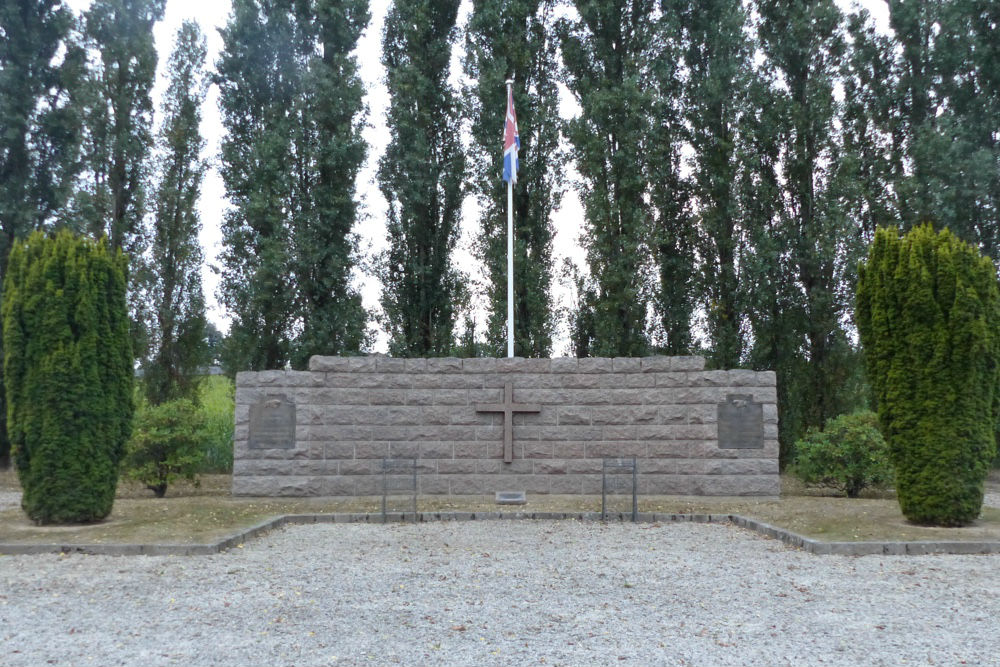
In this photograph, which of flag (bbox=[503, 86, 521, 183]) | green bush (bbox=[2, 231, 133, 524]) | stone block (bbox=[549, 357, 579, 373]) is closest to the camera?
green bush (bbox=[2, 231, 133, 524])

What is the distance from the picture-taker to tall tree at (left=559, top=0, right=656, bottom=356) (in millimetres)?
17156

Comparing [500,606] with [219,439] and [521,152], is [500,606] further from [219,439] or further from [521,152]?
[521,152]

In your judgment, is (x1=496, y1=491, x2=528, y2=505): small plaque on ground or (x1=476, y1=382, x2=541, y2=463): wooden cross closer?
(x1=496, y1=491, x2=528, y2=505): small plaque on ground

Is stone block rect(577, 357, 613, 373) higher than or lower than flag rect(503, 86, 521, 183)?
lower

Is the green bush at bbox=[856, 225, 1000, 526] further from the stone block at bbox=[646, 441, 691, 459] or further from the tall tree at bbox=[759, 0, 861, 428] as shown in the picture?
the tall tree at bbox=[759, 0, 861, 428]

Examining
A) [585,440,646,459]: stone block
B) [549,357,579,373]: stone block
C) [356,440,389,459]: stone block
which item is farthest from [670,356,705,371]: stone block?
[356,440,389,459]: stone block

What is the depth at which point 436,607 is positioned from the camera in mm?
5602

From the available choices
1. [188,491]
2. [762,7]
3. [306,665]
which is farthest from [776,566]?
[762,7]

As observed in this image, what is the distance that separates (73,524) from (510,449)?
5785 millimetres

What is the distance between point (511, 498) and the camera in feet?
38.1

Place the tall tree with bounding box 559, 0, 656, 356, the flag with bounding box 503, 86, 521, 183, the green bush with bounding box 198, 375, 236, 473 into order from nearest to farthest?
the flag with bounding box 503, 86, 521, 183 < the green bush with bounding box 198, 375, 236, 473 < the tall tree with bounding box 559, 0, 656, 356

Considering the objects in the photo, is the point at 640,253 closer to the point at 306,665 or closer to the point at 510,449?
the point at 510,449

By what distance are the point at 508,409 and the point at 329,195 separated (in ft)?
24.5

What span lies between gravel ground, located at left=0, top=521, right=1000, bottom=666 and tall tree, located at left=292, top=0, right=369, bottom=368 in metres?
9.34
